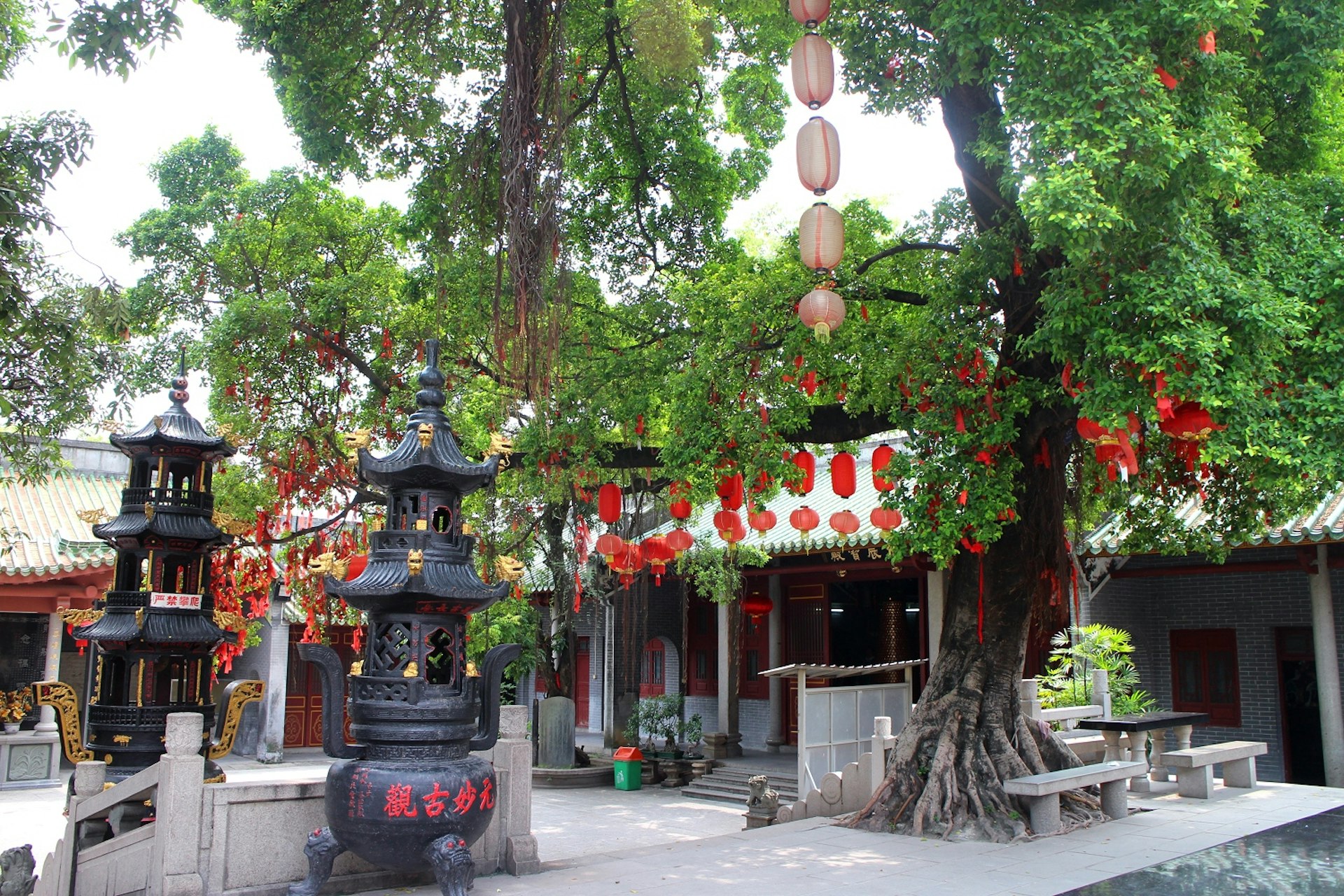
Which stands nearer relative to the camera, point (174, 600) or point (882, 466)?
point (882, 466)

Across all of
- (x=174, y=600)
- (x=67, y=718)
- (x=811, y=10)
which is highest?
(x=811, y=10)

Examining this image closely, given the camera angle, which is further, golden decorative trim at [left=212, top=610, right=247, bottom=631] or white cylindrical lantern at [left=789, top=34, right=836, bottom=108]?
golden decorative trim at [left=212, top=610, right=247, bottom=631]

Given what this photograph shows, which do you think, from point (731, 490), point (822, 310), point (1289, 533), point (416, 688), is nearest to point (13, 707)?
point (416, 688)

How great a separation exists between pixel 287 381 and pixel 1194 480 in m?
8.92

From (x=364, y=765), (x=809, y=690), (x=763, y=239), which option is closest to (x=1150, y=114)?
(x=364, y=765)

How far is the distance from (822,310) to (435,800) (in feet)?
13.2

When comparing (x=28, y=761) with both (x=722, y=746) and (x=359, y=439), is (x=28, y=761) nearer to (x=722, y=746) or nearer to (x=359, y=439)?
(x=722, y=746)

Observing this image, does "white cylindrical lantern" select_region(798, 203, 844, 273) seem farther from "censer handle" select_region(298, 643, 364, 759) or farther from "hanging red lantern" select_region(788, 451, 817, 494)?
"censer handle" select_region(298, 643, 364, 759)

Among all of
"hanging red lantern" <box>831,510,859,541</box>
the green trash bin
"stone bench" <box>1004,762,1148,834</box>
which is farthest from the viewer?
the green trash bin

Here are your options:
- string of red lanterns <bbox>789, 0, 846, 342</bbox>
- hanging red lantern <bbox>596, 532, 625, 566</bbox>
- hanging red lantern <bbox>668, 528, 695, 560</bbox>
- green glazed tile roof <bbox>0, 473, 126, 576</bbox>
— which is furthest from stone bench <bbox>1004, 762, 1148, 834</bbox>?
green glazed tile roof <bbox>0, 473, 126, 576</bbox>

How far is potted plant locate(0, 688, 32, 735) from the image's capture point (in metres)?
13.2

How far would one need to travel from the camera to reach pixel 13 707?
13.0 m

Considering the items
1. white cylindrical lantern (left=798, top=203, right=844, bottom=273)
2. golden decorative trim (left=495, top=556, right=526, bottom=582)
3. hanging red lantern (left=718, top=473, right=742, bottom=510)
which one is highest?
white cylindrical lantern (left=798, top=203, right=844, bottom=273)

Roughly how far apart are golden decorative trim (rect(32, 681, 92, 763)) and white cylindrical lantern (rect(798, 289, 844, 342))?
6304 millimetres
